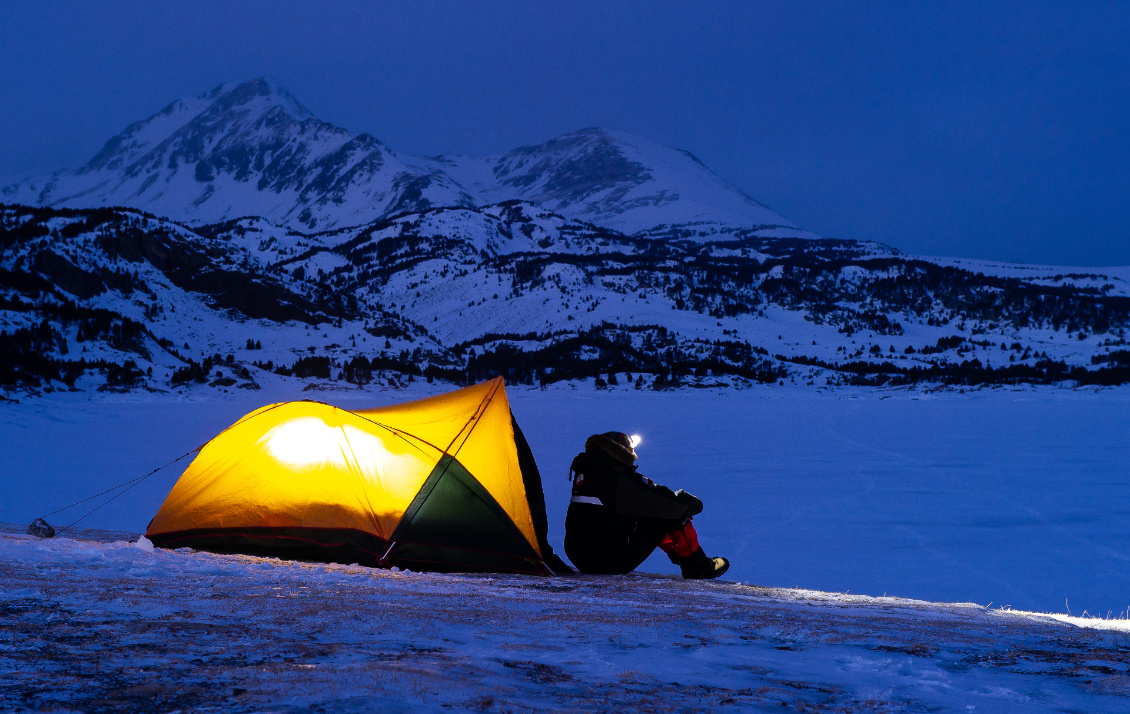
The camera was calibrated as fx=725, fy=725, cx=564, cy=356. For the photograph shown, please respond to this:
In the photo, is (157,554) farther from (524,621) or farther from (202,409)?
(202,409)

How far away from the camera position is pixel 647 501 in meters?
6.93

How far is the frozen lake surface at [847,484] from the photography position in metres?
9.24

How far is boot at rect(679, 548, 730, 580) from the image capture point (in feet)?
25.1

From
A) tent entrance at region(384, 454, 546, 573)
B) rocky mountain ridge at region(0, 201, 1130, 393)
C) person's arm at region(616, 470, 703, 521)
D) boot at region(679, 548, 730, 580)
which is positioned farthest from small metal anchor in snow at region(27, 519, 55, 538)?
rocky mountain ridge at region(0, 201, 1130, 393)

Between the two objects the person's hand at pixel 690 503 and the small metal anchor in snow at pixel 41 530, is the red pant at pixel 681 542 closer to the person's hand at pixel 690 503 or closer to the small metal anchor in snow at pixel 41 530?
the person's hand at pixel 690 503

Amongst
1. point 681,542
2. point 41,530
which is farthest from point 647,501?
point 41,530

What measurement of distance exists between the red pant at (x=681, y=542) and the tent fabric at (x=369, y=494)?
135 centimetres

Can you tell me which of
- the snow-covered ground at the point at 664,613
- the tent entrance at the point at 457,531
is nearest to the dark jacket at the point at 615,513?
the snow-covered ground at the point at 664,613

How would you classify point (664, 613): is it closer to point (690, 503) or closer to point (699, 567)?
point (690, 503)

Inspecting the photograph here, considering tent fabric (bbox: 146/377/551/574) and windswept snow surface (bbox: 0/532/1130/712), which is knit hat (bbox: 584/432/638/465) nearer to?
tent fabric (bbox: 146/377/551/574)

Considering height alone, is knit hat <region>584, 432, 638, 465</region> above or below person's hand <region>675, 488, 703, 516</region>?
above

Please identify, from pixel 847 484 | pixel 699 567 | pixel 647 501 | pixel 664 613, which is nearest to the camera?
pixel 664 613

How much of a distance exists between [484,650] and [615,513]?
12.7 ft

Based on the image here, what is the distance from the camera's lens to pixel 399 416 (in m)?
A: 8.42
